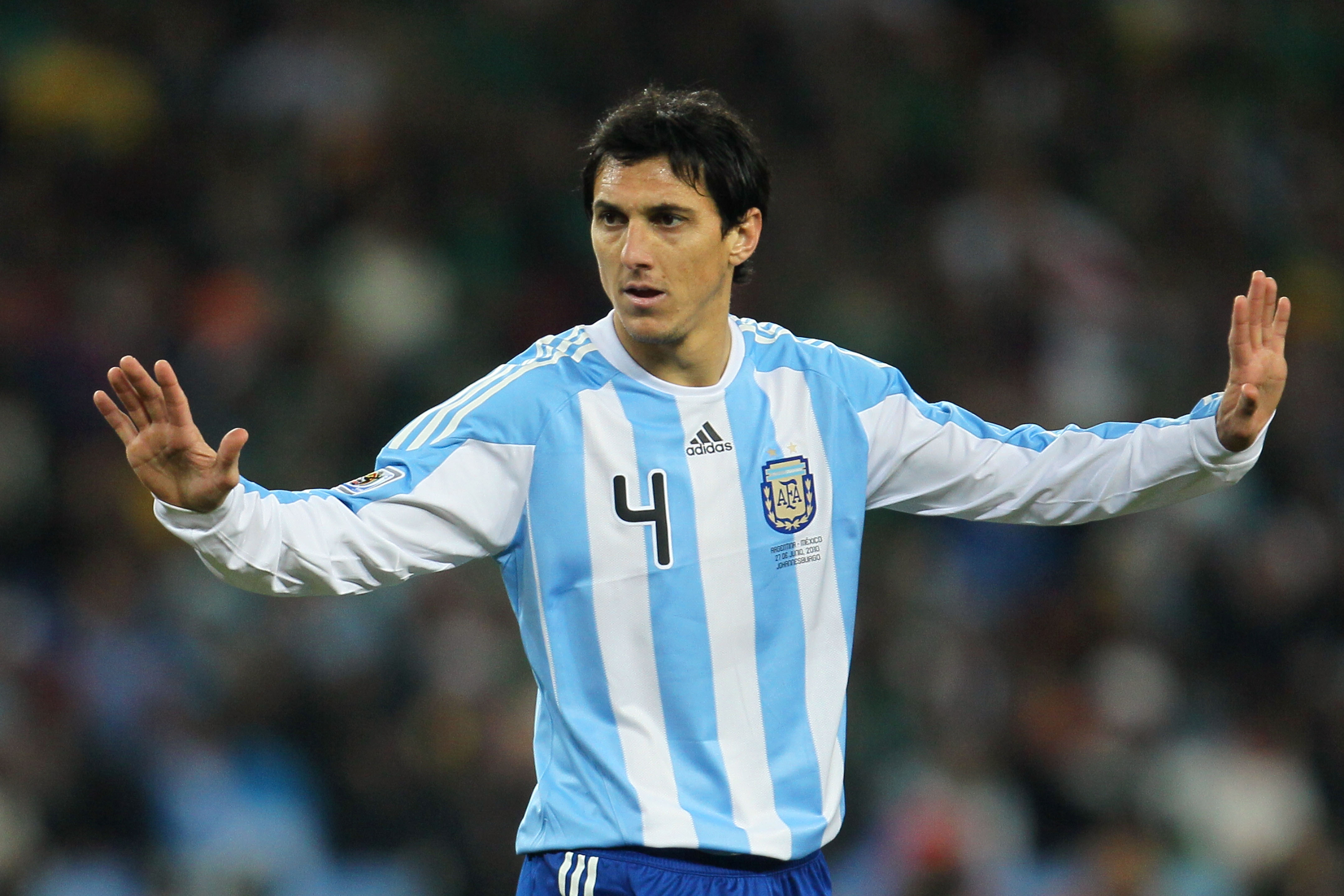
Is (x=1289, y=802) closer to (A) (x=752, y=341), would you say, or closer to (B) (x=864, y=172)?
(B) (x=864, y=172)

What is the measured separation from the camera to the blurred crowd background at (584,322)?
6965 millimetres

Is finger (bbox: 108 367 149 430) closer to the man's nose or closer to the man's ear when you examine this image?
the man's nose

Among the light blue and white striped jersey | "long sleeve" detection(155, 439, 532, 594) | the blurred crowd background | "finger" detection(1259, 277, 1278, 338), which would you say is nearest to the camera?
"long sleeve" detection(155, 439, 532, 594)

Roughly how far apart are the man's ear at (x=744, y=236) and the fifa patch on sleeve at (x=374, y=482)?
0.90m

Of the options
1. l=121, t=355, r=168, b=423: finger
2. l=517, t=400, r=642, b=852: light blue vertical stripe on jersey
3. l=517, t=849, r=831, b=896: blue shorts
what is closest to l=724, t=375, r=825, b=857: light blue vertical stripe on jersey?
l=517, t=849, r=831, b=896: blue shorts

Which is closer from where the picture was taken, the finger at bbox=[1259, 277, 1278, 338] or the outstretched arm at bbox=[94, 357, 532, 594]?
Result: the outstretched arm at bbox=[94, 357, 532, 594]

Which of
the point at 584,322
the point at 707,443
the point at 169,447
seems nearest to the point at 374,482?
the point at 169,447

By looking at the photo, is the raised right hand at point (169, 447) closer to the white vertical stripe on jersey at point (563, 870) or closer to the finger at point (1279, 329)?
the white vertical stripe on jersey at point (563, 870)

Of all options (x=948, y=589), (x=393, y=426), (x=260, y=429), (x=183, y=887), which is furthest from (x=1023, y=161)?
(x=183, y=887)

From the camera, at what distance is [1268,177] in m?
10.1

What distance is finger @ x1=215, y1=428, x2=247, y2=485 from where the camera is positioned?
9.25ft

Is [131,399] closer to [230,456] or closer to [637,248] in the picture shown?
[230,456]

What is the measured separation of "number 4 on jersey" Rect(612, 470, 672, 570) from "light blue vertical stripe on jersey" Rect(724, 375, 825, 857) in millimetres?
182

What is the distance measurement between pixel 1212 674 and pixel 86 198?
20.0ft
